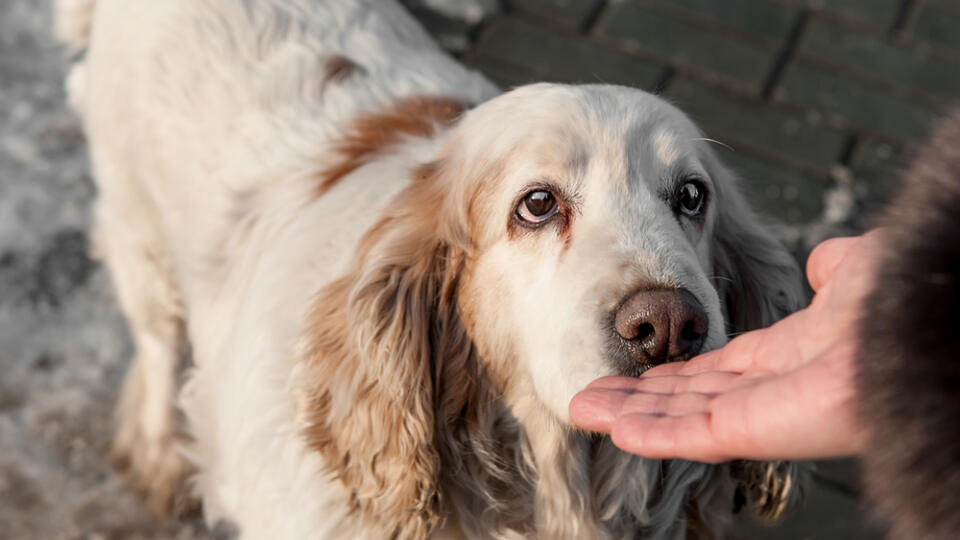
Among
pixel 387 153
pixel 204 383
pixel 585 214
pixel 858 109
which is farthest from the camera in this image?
pixel 858 109

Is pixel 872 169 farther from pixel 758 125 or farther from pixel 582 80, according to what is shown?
pixel 582 80

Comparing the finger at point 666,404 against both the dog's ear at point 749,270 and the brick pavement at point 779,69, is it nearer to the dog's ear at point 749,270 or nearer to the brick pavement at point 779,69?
the dog's ear at point 749,270

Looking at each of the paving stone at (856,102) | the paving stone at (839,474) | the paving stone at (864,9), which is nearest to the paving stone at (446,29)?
the paving stone at (856,102)

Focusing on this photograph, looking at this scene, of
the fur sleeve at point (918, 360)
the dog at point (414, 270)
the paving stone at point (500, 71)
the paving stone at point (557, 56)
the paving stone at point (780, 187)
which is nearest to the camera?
the fur sleeve at point (918, 360)

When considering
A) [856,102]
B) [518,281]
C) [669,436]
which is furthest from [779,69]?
[669,436]

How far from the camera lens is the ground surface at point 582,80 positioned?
334 centimetres

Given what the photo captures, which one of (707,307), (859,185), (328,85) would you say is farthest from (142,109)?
(859,185)

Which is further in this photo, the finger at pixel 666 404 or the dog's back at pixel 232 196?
the dog's back at pixel 232 196

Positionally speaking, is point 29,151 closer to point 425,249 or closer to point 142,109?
point 142,109

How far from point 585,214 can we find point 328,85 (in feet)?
3.89

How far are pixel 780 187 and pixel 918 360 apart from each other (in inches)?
131

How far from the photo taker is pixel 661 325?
1804 mm

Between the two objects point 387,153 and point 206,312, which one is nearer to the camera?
point 387,153

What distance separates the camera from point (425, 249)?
2.26 meters
